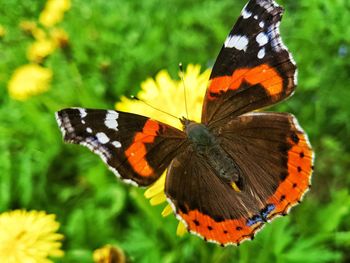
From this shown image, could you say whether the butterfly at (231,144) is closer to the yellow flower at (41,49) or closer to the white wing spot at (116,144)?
the white wing spot at (116,144)

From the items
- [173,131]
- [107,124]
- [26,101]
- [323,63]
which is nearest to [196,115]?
[173,131]

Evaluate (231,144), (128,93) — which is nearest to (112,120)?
(231,144)

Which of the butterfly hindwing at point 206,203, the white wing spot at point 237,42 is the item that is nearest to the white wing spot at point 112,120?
the butterfly hindwing at point 206,203

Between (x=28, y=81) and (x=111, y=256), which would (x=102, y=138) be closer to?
(x=111, y=256)

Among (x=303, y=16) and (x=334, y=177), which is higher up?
(x=303, y=16)

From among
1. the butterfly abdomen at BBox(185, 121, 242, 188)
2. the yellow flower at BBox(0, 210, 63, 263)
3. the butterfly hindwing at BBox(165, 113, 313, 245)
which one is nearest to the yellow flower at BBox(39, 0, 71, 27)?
the yellow flower at BBox(0, 210, 63, 263)

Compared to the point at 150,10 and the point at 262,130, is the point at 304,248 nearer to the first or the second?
the point at 262,130
